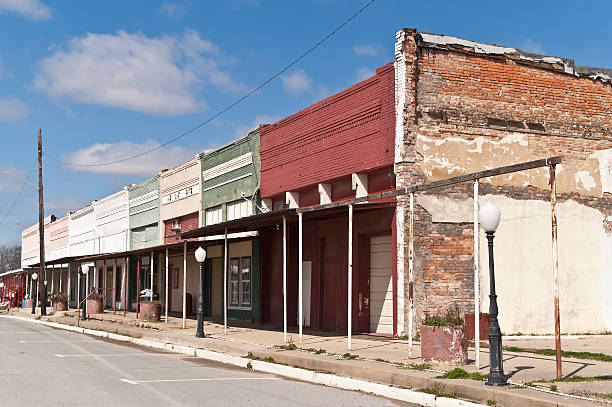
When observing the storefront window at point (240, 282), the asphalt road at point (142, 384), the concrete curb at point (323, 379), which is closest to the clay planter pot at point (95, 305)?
the storefront window at point (240, 282)

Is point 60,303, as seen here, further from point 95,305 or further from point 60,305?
point 95,305

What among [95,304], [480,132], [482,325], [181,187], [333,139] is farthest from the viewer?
[95,304]

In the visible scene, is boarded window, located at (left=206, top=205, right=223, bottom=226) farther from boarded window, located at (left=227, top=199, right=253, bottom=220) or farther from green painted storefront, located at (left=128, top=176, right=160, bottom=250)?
green painted storefront, located at (left=128, top=176, right=160, bottom=250)

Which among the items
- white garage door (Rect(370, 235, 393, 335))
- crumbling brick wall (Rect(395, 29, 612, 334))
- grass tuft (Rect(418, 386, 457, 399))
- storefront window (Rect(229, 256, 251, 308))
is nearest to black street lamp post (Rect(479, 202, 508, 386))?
grass tuft (Rect(418, 386, 457, 399))

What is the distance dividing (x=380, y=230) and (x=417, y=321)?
2.81 meters

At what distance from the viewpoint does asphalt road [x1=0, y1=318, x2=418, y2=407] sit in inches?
383

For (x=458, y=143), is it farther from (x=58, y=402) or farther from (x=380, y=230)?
(x=58, y=402)

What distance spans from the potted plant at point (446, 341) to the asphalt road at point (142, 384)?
1.93m

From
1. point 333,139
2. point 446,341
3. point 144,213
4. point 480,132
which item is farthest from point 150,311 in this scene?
point 446,341

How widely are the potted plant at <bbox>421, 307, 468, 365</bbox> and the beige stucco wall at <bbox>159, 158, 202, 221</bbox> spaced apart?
21.0 metres

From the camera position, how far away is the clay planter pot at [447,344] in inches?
482

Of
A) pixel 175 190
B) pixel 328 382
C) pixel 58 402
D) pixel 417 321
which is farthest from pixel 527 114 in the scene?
pixel 175 190

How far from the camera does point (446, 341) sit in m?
12.3

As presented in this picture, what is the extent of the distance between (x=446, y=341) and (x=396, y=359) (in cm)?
132
